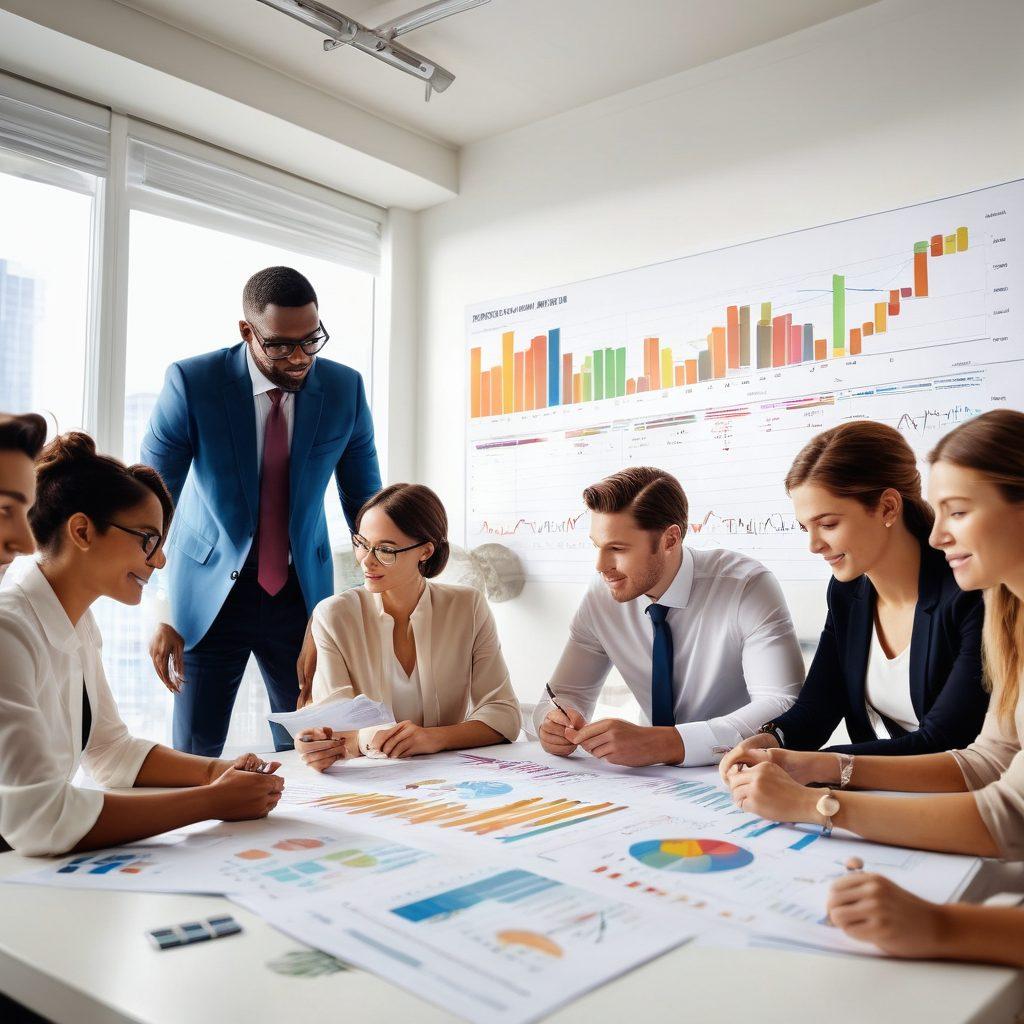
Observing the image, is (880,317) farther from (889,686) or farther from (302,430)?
(302,430)

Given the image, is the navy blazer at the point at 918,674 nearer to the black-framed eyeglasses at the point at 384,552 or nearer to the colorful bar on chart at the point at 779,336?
the black-framed eyeglasses at the point at 384,552

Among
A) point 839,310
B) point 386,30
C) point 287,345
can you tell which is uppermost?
point 386,30

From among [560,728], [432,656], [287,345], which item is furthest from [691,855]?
[287,345]

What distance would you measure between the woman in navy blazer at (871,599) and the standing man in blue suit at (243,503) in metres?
1.42

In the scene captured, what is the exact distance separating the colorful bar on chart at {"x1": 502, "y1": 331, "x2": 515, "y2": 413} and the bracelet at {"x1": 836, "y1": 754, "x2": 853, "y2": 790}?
2.53 metres

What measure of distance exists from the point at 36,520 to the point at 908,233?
2.49 meters

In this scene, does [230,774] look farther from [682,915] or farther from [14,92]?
[14,92]

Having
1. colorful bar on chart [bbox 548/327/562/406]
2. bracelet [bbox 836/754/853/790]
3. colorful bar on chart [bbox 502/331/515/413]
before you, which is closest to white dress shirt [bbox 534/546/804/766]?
bracelet [bbox 836/754/853/790]

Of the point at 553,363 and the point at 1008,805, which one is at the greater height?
the point at 553,363

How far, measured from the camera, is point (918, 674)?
176 cm

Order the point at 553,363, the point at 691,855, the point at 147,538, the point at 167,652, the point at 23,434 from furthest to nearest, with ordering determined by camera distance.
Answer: the point at 553,363 → the point at 167,652 → the point at 147,538 → the point at 23,434 → the point at 691,855

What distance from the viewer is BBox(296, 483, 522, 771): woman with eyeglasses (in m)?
2.18

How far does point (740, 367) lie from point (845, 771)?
1926 millimetres

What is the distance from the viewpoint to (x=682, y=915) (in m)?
1.01
